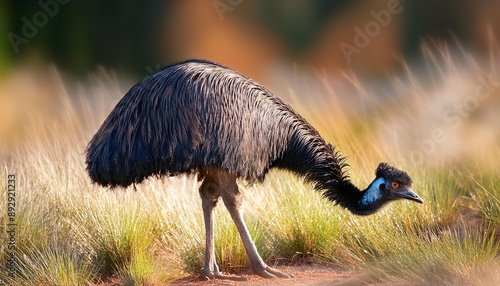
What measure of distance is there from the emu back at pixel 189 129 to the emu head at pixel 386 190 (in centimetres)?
70

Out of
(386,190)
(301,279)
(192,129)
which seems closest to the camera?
(192,129)

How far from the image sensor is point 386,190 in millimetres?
6793

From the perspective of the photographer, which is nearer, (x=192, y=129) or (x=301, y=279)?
(x=192, y=129)

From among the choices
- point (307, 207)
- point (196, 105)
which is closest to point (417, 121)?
point (307, 207)

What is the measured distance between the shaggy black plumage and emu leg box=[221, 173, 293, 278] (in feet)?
1.00

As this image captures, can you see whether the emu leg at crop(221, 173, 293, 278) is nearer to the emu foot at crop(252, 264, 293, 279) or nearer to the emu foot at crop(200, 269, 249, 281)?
the emu foot at crop(252, 264, 293, 279)

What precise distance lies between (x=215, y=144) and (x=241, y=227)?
2.58ft

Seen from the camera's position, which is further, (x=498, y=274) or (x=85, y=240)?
(x=85, y=240)

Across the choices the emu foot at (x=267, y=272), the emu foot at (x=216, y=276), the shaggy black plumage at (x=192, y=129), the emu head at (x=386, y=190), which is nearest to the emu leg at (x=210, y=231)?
the emu foot at (x=216, y=276)

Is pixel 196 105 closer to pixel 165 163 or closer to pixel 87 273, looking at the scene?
pixel 165 163

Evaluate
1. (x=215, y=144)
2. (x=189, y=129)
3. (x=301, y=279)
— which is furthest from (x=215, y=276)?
(x=189, y=129)

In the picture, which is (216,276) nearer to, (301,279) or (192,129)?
(301,279)

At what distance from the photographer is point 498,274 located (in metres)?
6.20

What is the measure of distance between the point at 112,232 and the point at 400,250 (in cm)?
230
